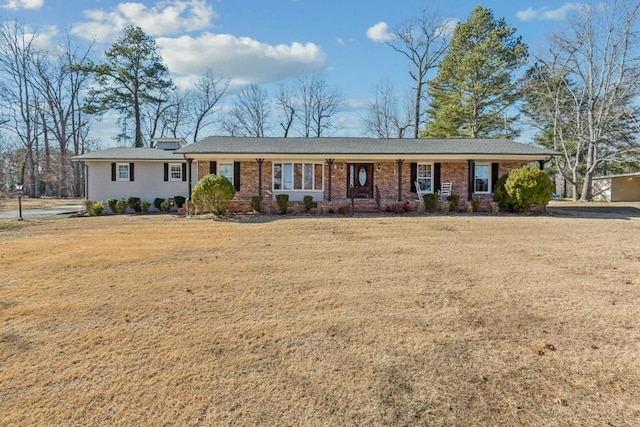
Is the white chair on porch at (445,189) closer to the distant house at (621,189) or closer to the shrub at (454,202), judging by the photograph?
the shrub at (454,202)

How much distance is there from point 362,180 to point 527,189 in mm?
7098

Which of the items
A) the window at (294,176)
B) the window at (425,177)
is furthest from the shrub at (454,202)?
the window at (294,176)

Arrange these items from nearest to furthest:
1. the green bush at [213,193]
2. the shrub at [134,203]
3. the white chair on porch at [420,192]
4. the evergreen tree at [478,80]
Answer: the green bush at [213,193] < the white chair on porch at [420,192] < the shrub at [134,203] < the evergreen tree at [478,80]

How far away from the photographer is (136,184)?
18.7 metres

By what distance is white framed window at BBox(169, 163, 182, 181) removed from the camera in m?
18.8

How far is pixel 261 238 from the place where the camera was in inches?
368

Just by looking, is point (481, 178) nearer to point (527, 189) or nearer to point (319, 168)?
point (527, 189)

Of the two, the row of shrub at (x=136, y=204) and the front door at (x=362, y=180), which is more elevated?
the front door at (x=362, y=180)

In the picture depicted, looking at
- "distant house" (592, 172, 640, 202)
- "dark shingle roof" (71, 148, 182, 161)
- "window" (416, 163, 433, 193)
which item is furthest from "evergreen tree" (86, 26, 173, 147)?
"distant house" (592, 172, 640, 202)

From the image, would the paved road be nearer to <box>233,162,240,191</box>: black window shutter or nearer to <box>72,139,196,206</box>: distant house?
<box>72,139,196,206</box>: distant house

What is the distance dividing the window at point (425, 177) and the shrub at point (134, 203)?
13.6 metres

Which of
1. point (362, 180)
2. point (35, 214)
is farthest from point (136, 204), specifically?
point (362, 180)

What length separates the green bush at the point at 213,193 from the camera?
44.5 feet

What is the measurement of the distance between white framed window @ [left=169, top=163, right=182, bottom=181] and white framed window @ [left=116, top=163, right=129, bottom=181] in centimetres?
220
